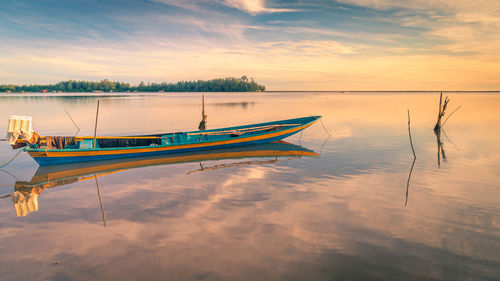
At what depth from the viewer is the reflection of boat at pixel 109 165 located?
10.3m

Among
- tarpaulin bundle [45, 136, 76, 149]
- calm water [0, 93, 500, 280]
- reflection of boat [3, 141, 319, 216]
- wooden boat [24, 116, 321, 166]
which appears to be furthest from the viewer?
tarpaulin bundle [45, 136, 76, 149]

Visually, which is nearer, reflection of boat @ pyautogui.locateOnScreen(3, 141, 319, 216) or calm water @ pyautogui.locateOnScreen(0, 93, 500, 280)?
calm water @ pyautogui.locateOnScreen(0, 93, 500, 280)

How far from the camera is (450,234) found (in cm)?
721

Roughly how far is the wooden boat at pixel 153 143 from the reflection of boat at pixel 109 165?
365 millimetres

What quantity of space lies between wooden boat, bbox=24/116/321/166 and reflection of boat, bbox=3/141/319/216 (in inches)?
14.4

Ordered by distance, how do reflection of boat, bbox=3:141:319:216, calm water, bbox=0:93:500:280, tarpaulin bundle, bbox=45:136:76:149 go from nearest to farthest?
calm water, bbox=0:93:500:280 → reflection of boat, bbox=3:141:319:216 → tarpaulin bundle, bbox=45:136:76:149

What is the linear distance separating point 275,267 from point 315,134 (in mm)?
20570

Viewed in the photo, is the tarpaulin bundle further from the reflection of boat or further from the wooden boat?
the reflection of boat

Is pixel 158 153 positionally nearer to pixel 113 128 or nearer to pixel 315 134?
pixel 315 134

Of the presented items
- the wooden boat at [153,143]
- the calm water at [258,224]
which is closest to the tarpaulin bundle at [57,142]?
the wooden boat at [153,143]

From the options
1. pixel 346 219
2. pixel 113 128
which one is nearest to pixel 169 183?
pixel 346 219

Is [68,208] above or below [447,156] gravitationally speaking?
below

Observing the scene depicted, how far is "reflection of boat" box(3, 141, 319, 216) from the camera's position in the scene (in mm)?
10297

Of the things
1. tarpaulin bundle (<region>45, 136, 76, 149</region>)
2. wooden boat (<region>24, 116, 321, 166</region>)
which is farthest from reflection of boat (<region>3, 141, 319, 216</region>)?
tarpaulin bundle (<region>45, 136, 76, 149</region>)
